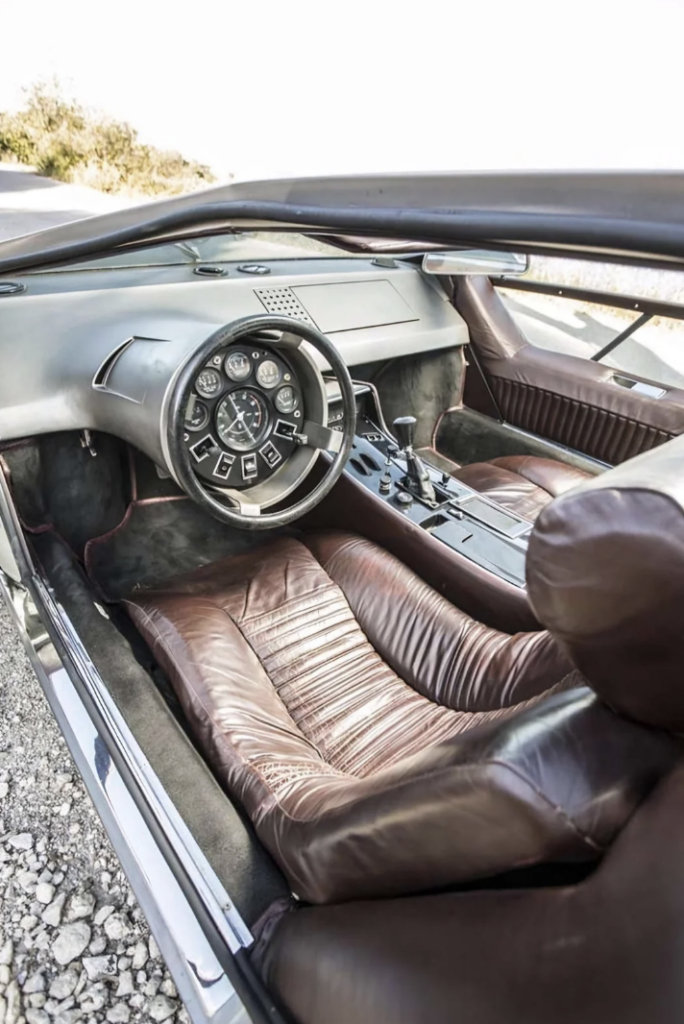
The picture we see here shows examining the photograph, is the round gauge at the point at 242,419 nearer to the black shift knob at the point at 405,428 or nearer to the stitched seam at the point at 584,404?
the black shift knob at the point at 405,428

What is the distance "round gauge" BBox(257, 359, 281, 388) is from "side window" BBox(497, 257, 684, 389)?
1.18 metres

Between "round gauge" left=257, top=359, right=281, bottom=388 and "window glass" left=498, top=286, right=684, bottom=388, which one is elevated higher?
"window glass" left=498, top=286, right=684, bottom=388

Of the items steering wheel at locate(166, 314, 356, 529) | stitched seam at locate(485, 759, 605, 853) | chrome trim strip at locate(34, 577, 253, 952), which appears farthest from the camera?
steering wheel at locate(166, 314, 356, 529)

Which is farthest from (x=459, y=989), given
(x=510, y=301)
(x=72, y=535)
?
(x=510, y=301)

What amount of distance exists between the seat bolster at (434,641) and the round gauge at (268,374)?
50 centimetres

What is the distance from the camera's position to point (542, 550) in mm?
554

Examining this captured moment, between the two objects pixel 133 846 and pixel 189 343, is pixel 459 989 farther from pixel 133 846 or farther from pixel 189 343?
pixel 189 343

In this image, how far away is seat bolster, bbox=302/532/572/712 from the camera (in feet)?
4.24

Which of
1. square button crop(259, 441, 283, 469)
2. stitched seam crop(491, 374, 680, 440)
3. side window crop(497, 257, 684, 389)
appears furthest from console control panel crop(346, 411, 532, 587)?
side window crop(497, 257, 684, 389)

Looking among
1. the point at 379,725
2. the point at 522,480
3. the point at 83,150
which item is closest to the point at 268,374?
the point at 379,725

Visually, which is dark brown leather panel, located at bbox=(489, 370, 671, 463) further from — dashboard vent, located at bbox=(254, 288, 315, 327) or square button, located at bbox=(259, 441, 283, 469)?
square button, located at bbox=(259, 441, 283, 469)

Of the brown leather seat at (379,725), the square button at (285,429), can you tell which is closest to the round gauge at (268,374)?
the square button at (285,429)

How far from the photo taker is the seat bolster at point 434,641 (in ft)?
4.24

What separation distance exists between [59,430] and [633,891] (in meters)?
1.71
